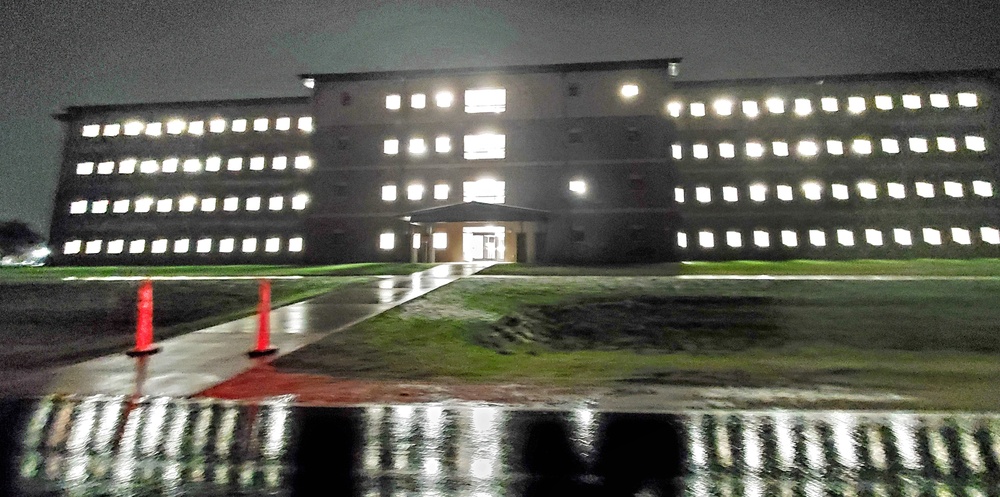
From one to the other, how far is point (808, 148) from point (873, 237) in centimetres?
811

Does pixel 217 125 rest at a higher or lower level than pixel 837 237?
higher

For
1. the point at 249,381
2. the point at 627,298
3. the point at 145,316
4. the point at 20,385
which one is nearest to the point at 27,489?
the point at 249,381

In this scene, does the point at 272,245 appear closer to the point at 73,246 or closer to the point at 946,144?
the point at 73,246

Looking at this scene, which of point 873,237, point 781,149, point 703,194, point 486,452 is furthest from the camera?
point 703,194

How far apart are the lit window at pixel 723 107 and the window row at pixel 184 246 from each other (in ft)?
115

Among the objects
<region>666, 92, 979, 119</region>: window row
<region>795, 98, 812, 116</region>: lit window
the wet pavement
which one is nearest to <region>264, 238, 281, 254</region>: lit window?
<region>666, 92, 979, 119</region>: window row

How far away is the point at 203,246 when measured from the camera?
4044 cm

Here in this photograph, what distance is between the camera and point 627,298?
14.5 meters

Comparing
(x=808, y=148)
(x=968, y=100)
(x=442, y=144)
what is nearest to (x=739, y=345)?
(x=442, y=144)

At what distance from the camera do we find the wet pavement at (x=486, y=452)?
3295 millimetres

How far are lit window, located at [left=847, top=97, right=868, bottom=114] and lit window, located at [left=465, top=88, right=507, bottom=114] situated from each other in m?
26.8

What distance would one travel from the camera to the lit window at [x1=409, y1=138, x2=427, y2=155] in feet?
122

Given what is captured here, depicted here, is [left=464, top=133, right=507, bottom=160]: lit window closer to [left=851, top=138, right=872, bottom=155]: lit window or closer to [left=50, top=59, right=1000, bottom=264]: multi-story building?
[left=50, top=59, right=1000, bottom=264]: multi-story building

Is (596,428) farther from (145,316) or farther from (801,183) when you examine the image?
(801,183)
